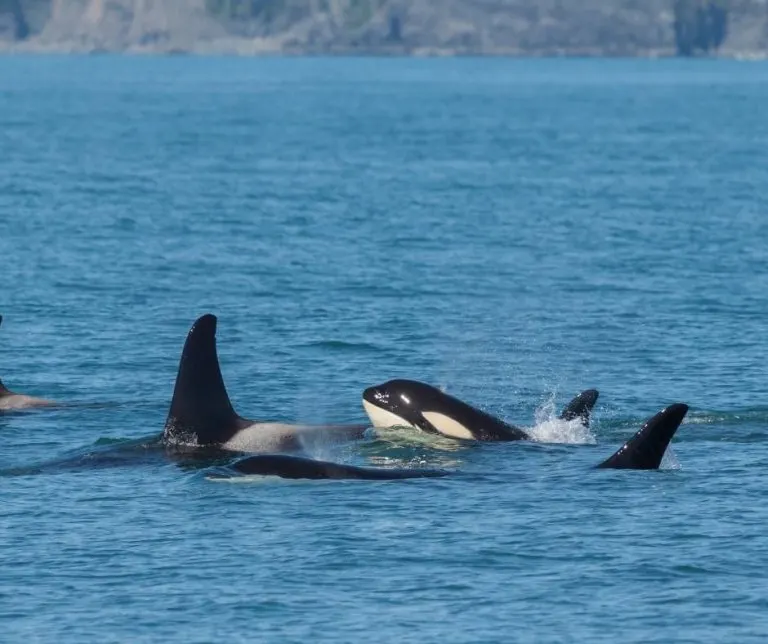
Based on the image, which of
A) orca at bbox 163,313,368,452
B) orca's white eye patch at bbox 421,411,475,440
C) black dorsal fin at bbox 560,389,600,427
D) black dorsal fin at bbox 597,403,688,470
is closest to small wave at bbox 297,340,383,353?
black dorsal fin at bbox 560,389,600,427

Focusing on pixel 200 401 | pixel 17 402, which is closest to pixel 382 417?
pixel 200 401

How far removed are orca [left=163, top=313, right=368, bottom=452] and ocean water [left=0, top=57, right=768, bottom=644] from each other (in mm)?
612

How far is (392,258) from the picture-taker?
168ft

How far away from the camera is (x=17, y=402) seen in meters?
29.2

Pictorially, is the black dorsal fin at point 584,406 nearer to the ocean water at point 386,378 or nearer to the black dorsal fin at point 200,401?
the ocean water at point 386,378

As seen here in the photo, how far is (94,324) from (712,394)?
1380 centimetres

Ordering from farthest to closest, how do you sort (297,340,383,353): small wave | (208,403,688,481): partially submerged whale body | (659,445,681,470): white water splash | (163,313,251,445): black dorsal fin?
(297,340,383,353): small wave, (163,313,251,445): black dorsal fin, (659,445,681,470): white water splash, (208,403,688,481): partially submerged whale body

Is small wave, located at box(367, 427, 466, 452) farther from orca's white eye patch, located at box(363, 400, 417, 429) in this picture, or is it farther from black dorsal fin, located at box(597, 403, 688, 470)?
black dorsal fin, located at box(597, 403, 688, 470)

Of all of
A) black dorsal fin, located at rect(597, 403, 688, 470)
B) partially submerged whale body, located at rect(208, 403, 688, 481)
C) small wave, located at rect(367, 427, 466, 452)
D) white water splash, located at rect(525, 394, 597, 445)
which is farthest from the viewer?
white water splash, located at rect(525, 394, 597, 445)

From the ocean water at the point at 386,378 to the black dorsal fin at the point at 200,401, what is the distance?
0.78 meters

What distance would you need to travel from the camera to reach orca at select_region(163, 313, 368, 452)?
82.6 ft

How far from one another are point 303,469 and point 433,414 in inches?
128

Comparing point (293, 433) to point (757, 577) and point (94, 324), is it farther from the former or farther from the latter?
point (94, 324)

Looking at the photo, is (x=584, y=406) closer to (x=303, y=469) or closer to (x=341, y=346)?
(x=303, y=469)
